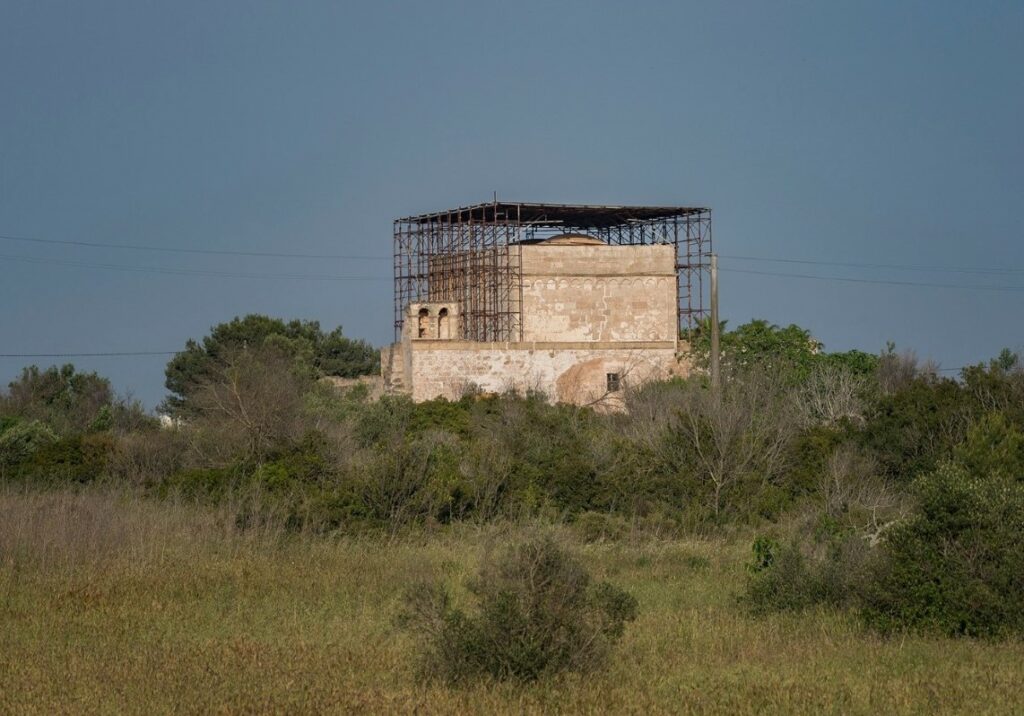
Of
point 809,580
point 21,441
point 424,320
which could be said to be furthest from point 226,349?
point 809,580

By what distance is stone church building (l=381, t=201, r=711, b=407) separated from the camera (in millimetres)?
39812

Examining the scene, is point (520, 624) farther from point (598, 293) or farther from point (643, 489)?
point (598, 293)

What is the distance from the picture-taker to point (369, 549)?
15.2 metres

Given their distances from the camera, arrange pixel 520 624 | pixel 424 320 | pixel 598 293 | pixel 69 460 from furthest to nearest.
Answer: pixel 598 293 → pixel 424 320 → pixel 69 460 → pixel 520 624

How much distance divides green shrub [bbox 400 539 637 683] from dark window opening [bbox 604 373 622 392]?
1184 inches

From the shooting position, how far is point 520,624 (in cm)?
870

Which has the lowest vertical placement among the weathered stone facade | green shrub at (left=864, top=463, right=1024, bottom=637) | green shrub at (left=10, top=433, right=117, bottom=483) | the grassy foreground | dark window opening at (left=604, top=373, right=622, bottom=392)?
the grassy foreground

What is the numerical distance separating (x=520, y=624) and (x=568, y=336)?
3447 centimetres

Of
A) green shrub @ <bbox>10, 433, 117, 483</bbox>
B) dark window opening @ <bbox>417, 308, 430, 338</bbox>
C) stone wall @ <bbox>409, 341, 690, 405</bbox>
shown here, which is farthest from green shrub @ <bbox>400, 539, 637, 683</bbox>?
dark window opening @ <bbox>417, 308, 430, 338</bbox>

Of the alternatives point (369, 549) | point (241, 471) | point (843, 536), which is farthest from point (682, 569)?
point (241, 471)

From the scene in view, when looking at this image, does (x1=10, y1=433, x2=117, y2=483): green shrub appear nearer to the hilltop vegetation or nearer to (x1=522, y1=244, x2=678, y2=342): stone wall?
the hilltop vegetation

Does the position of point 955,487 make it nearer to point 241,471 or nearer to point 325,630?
point 325,630

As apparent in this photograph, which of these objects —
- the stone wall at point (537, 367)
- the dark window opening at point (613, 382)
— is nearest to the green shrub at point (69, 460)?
the stone wall at point (537, 367)

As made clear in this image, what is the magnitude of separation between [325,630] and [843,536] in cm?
503
